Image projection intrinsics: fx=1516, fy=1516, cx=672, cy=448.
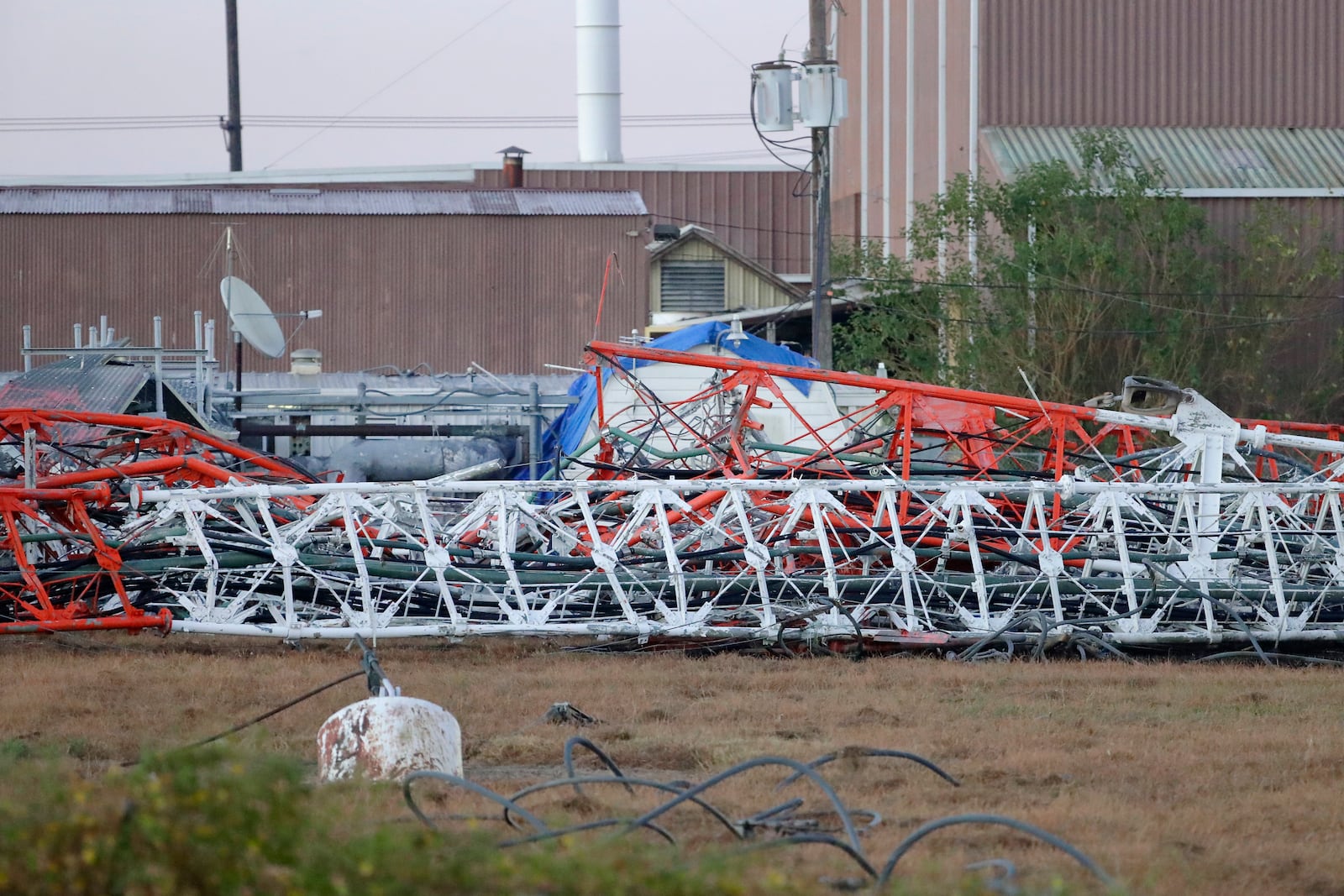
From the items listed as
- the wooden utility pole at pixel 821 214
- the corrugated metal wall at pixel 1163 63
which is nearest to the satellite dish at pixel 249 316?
the wooden utility pole at pixel 821 214

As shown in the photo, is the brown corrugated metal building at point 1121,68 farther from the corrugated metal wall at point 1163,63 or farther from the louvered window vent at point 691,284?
the louvered window vent at point 691,284

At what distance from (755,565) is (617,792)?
15.8 feet

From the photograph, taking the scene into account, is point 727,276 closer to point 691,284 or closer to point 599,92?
point 691,284

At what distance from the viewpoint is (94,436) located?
17453mm

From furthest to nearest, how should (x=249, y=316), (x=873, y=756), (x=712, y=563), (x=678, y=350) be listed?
(x=249, y=316), (x=678, y=350), (x=712, y=563), (x=873, y=756)

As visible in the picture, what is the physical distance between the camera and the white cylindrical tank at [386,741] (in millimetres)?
6848

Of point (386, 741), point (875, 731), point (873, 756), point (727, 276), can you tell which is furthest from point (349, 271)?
point (386, 741)

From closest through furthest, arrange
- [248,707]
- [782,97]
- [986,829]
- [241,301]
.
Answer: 1. [986,829]
2. [248,707]
3. [241,301]
4. [782,97]

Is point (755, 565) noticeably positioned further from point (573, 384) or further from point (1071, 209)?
point (1071, 209)

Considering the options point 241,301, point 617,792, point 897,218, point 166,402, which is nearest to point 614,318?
point 897,218

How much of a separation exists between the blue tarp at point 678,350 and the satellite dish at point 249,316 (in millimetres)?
4533

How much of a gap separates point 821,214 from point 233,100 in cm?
3458

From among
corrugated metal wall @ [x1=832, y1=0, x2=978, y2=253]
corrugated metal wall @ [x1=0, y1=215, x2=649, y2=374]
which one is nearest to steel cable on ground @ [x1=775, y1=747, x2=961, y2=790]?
corrugated metal wall @ [x1=832, y1=0, x2=978, y2=253]

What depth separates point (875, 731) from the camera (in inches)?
339
